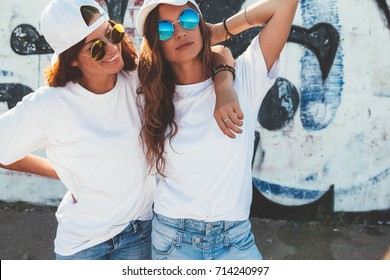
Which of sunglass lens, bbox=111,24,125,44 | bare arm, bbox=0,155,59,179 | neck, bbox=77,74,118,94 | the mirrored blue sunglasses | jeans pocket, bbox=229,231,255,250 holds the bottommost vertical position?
jeans pocket, bbox=229,231,255,250

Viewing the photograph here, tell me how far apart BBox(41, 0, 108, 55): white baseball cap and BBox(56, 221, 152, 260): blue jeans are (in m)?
0.91

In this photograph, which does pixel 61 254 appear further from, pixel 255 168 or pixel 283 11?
pixel 255 168

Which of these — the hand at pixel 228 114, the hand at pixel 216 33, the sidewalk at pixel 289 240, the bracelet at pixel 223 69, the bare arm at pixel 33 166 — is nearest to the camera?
the hand at pixel 228 114

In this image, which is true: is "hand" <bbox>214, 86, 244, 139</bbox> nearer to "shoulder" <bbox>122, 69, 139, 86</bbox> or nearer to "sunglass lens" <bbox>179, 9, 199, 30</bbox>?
"sunglass lens" <bbox>179, 9, 199, 30</bbox>

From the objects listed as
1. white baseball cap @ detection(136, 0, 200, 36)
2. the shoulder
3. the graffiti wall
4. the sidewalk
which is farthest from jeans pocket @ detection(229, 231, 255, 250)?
the graffiti wall

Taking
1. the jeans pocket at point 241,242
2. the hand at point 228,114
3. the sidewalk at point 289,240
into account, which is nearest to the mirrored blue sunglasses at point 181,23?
the hand at point 228,114

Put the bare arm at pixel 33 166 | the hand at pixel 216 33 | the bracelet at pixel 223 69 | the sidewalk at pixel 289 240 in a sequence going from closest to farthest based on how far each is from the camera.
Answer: the bracelet at pixel 223 69
the bare arm at pixel 33 166
the hand at pixel 216 33
the sidewalk at pixel 289 240

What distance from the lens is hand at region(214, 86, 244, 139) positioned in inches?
68.9

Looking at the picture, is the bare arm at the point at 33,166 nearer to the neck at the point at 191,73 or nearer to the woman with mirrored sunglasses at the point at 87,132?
the woman with mirrored sunglasses at the point at 87,132

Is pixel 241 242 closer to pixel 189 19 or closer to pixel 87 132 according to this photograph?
pixel 87 132

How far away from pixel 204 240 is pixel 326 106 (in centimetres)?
220

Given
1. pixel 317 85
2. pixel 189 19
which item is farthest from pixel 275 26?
pixel 317 85

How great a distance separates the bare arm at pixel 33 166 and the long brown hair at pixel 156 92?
0.59m

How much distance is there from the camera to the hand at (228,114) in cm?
175
